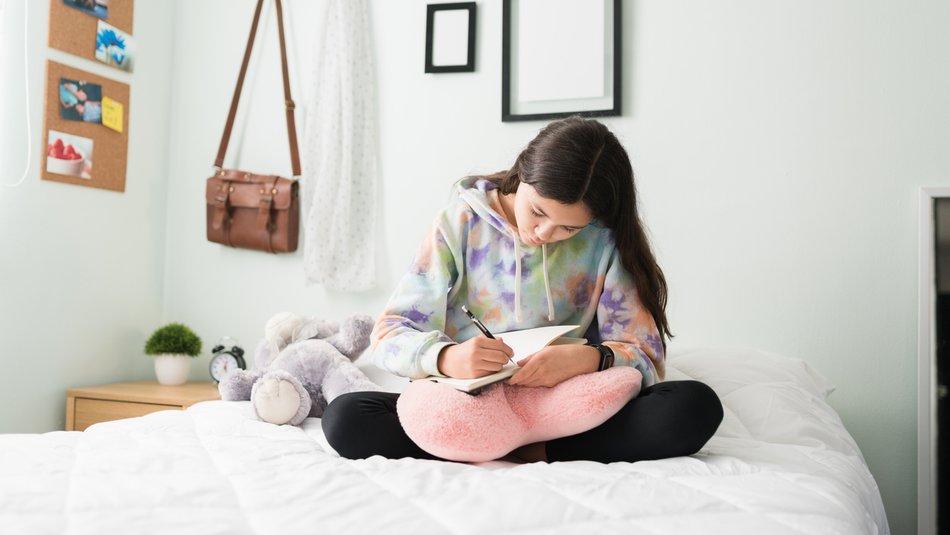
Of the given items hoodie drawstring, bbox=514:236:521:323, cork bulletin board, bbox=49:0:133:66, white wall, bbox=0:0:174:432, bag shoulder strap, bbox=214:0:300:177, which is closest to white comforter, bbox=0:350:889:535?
hoodie drawstring, bbox=514:236:521:323

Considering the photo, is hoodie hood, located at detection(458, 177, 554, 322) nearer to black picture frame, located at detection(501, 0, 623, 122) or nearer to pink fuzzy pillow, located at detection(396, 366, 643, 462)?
pink fuzzy pillow, located at detection(396, 366, 643, 462)

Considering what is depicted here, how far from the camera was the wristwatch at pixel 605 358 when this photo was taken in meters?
1.23

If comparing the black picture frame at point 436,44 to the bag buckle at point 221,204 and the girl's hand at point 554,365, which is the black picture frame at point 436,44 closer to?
the bag buckle at point 221,204

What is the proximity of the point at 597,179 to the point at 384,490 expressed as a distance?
0.61 metres

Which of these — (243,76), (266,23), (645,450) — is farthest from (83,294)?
(645,450)

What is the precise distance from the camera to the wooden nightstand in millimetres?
1967

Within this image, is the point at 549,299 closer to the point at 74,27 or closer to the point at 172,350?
the point at 172,350

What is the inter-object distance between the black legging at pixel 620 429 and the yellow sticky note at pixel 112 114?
4.58 ft

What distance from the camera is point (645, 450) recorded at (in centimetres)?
114

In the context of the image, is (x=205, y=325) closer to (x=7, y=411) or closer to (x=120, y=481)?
(x=7, y=411)

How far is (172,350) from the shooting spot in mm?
2193

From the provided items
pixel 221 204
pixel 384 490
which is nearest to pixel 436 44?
pixel 221 204

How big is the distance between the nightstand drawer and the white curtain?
0.53 metres

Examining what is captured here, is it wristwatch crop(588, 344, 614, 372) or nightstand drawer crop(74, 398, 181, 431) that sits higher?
wristwatch crop(588, 344, 614, 372)
